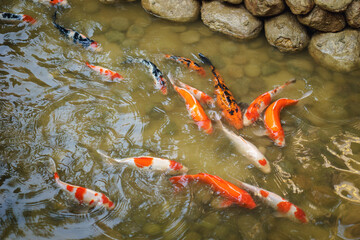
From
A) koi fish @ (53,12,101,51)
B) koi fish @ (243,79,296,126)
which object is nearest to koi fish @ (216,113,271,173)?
koi fish @ (243,79,296,126)

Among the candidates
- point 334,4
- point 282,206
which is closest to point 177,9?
point 334,4

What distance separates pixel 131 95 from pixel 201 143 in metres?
1.46

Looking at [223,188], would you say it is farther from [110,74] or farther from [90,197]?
[110,74]

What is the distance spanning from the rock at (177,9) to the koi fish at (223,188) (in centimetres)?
345

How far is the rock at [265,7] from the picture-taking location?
16.4 feet

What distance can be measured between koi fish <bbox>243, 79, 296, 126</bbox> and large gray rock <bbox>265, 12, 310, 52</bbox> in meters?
1.04

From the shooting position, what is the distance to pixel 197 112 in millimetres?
4414

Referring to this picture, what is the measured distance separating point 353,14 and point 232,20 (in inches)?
78.4

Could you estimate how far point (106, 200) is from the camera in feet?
11.8

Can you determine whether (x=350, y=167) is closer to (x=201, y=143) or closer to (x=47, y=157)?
(x=201, y=143)

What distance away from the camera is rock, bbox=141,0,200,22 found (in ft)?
18.8

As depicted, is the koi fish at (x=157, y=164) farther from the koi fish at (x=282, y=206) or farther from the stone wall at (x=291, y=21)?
the stone wall at (x=291, y=21)

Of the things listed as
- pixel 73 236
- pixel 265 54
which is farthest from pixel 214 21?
pixel 73 236

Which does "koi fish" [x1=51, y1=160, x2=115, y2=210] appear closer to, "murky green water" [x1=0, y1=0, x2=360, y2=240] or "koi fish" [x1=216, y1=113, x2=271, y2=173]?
"murky green water" [x1=0, y1=0, x2=360, y2=240]
